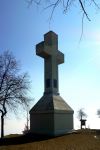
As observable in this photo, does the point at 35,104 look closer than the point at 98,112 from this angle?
Yes

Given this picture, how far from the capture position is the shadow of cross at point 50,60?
3462cm

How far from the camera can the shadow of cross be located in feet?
114

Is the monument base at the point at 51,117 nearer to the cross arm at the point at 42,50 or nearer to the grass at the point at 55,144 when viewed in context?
the cross arm at the point at 42,50

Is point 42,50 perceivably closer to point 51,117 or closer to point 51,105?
point 51,105

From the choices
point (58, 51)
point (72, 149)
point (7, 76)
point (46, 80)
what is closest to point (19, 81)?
point (7, 76)

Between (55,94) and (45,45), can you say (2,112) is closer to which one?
(55,94)

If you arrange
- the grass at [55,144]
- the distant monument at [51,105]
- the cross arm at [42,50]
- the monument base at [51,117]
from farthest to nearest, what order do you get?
the cross arm at [42,50] → the distant monument at [51,105] → the monument base at [51,117] → the grass at [55,144]

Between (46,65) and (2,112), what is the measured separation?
330 inches

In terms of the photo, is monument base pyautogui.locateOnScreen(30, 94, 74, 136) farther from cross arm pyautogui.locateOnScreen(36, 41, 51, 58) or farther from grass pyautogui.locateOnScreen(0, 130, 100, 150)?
grass pyautogui.locateOnScreen(0, 130, 100, 150)

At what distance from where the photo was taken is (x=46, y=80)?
35.2 metres

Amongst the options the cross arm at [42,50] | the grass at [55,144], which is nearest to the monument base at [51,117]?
the cross arm at [42,50]

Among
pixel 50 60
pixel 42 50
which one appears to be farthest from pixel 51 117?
pixel 42 50

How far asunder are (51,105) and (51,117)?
1.45 metres

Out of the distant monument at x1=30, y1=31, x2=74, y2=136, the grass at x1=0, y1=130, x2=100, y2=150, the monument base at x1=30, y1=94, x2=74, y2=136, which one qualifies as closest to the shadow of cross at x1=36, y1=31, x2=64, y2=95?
the distant monument at x1=30, y1=31, x2=74, y2=136
